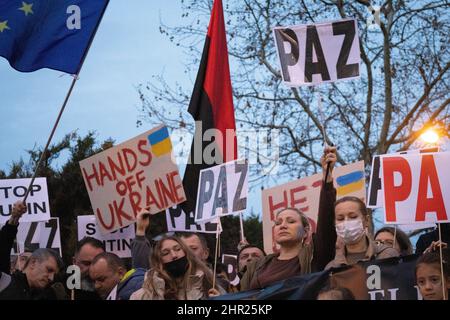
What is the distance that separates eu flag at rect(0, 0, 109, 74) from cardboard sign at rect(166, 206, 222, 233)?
8.03ft

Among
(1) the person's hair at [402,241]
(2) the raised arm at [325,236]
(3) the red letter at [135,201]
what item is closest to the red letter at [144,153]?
(3) the red letter at [135,201]

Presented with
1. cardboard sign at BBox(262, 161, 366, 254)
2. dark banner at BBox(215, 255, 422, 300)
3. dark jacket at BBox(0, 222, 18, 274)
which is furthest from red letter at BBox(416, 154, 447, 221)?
dark jacket at BBox(0, 222, 18, 274)

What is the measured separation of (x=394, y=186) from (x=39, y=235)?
5097mm

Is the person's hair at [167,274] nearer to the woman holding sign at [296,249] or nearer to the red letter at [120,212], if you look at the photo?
the woman holding sign at [296,249]

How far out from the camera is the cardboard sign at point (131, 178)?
888cm

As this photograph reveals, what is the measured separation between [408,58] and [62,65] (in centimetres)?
885

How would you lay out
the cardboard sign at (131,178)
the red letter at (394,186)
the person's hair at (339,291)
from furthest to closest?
the cardboard sign at (131,178) → the red letter at (394,186) → the person's hair at (339,291)

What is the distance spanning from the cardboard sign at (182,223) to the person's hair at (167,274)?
3528 millimetres

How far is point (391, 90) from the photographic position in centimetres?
1595

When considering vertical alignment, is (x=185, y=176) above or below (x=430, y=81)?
below

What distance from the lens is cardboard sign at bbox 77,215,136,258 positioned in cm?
989
